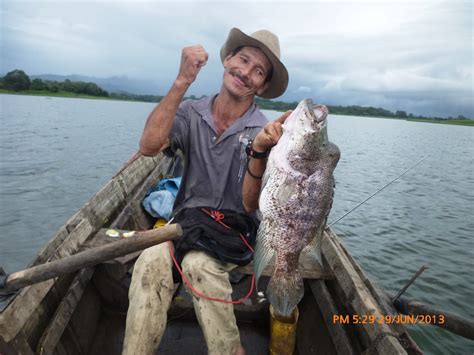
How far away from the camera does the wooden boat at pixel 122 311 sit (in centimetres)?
A: 278

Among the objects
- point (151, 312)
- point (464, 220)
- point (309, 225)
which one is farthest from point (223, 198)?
point (464, 220)

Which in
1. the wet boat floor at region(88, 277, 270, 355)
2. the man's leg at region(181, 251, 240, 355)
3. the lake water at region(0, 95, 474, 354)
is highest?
the man's leg at region(181, 251, 240, 355)

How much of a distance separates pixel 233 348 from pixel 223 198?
139cm

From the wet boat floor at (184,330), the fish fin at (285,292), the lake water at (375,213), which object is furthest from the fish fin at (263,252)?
the lake water at (375,213)

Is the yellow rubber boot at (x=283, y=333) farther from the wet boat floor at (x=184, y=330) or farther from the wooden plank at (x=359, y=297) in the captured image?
the wooden plank at (x=359, y=297)

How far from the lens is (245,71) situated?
11.3 ft

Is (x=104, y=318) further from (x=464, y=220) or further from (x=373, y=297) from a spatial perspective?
(x=464, y=220)

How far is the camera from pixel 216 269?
3098 mm

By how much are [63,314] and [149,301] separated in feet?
3.20

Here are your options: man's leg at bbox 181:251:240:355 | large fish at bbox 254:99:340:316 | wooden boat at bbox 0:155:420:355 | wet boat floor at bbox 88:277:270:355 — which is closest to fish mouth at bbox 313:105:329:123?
large fish at bbox 254:99:340:316

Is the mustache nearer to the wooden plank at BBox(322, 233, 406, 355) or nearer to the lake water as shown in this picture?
the wooden plank at BBox(322, 233, 406, 355)

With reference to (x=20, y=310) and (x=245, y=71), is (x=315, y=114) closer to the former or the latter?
(x=245, y=71)

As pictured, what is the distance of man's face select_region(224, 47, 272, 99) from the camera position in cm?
345

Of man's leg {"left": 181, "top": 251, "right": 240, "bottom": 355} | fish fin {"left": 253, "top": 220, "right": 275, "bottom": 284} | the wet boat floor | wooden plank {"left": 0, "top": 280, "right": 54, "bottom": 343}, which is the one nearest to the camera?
wooden plank {"left": 0, "top": 280, "right": 54, "bottom": 343}
